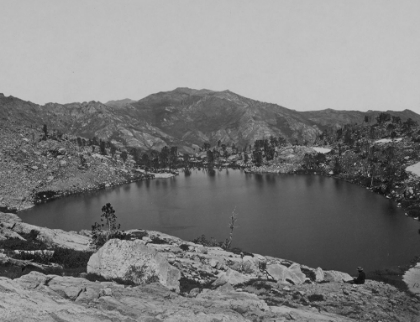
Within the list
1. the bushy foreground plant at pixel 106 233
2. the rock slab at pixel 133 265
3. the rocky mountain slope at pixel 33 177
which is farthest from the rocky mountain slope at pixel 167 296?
the rocky mountain slope at pixel 33 177

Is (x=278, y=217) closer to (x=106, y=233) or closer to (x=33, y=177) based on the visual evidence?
(x=106, y=233)

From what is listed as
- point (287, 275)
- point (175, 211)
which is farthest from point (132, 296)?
point (175, 211)

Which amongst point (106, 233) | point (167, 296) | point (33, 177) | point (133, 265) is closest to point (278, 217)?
point (106, 233)

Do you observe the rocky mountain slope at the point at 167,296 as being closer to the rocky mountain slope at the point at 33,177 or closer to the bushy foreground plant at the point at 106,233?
the bushy foreground plant at the point at 106,233

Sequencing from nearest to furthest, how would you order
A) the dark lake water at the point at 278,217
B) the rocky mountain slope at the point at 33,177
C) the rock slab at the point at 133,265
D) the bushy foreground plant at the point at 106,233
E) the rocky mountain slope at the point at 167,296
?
the rocky mountain slope at the point at 167,296 < the rock slab at the point at 133,265 < the bushy foreground plant at the point at 106,233 < the dark lake water at the point at 278,217 < the rocky mountain slope at the point at 33,177

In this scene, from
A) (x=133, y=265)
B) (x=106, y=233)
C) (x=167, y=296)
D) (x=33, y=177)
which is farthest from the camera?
(x=33, y=177)

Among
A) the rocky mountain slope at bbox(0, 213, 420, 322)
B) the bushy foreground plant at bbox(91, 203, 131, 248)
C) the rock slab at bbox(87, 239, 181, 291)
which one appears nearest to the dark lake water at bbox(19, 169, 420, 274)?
the bushy foreground plant at bbox(91, 203, 131, 248)
